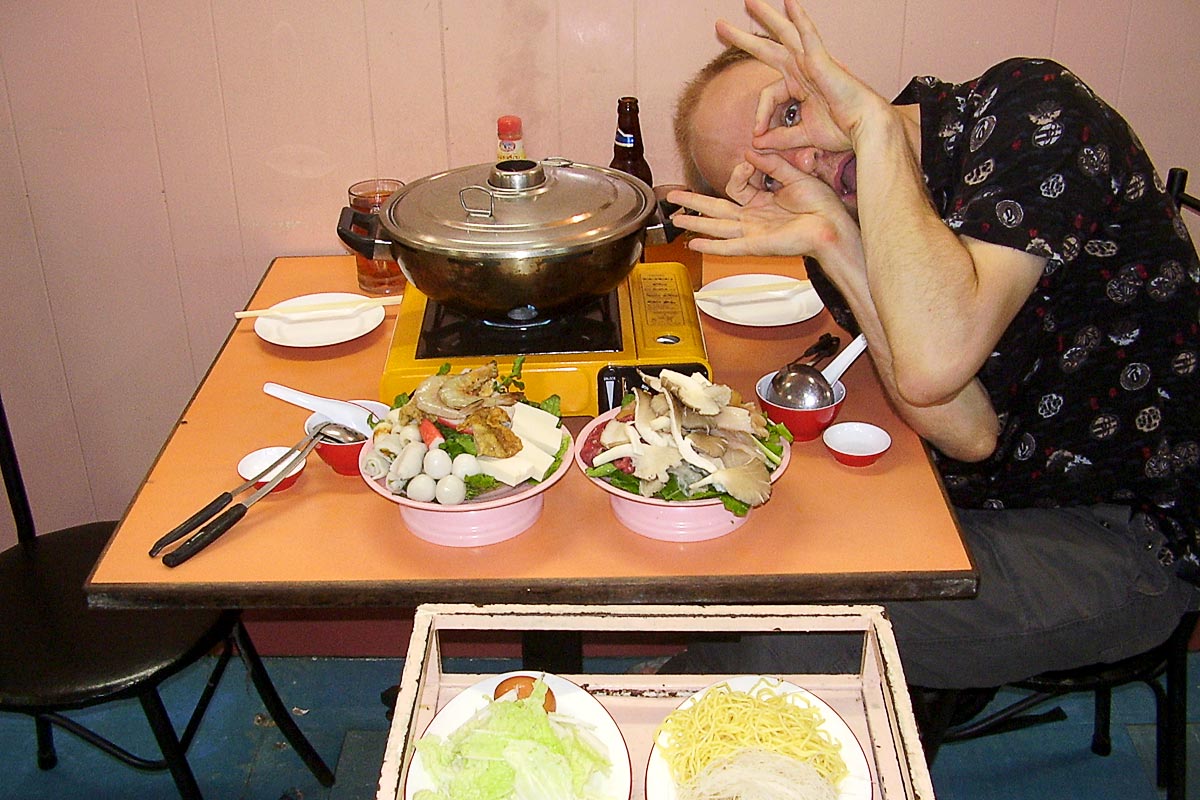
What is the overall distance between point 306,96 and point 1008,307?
→ 4.66 feet

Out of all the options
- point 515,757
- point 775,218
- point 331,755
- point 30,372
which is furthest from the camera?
point 30,372

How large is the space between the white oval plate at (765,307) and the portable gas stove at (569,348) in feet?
0.60

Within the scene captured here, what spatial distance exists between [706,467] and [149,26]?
150 cm

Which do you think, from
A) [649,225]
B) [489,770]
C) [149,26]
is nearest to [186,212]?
[149,26]

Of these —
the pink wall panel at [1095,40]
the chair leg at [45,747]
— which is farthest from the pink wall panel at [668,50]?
the chair leg at [45,747]

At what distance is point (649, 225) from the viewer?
58.9 inches

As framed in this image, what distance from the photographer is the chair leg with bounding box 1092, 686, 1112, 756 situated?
2.05 metres

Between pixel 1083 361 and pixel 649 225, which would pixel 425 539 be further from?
pixel 1083 361

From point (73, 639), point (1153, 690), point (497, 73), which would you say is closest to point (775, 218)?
point (497, 73)

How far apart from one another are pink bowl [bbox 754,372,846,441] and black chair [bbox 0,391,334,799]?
0.96m

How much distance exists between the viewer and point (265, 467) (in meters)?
1.41

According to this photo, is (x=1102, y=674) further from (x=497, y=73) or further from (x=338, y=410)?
(x=497, y=73)

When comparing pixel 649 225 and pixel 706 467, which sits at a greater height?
pixel 649 225

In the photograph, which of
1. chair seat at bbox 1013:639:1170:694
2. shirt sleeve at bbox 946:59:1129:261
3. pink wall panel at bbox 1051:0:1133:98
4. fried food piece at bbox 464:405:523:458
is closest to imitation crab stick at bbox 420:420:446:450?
fried food piece at bbox 464:405:523:458
